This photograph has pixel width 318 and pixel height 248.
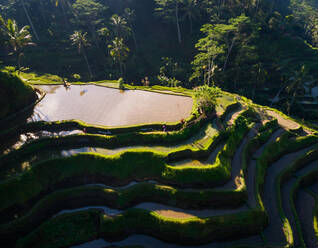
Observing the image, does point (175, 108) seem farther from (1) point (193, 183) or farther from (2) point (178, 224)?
(2) point (178, 224)

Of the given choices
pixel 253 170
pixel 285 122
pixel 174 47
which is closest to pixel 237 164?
pixel 253 170

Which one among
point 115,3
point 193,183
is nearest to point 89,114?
point 193,183

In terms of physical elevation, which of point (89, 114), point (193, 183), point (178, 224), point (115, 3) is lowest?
point (178, 224)

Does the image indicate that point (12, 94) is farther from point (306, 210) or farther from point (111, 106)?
point (306, 210)

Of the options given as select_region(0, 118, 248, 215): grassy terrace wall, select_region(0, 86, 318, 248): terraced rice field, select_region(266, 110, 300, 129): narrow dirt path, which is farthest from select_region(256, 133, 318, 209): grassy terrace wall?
select_region(0, 118, 248, 215): grassy terrace wall

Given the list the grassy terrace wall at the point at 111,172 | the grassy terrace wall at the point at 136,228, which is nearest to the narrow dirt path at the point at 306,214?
the grassy terrace wall at the point at 136,228

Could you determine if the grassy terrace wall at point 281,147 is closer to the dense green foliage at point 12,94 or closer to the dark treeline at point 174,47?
the dark treeline at point 174,47

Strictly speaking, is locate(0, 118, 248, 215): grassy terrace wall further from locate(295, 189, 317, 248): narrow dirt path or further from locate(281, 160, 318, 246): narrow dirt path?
locate(295, 189, 317, 248): narrow dirt path
